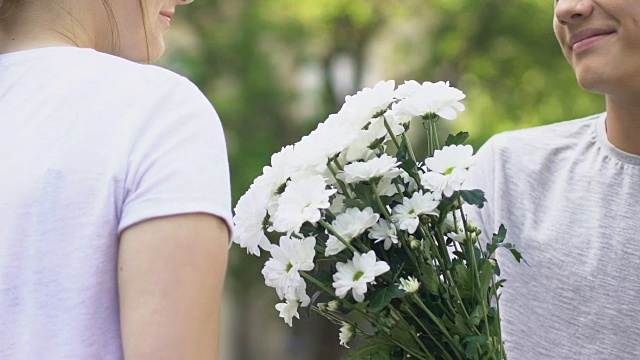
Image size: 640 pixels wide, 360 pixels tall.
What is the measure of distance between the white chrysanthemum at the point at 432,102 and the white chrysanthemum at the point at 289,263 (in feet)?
0.89

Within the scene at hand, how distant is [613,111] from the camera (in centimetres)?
236

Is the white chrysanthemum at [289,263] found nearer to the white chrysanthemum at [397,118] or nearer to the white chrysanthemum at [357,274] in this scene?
the white chrysanthemum at [357,274]

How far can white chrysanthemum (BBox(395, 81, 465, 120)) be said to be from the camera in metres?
1.62

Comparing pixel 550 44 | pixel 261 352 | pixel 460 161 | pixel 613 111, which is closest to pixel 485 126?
pixel 550 44

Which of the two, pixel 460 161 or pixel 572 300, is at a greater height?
pixel 460 161

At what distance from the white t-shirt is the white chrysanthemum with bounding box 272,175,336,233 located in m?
0.24

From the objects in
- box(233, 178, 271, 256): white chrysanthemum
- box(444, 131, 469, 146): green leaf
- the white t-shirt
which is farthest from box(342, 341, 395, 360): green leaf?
the white t-shirt

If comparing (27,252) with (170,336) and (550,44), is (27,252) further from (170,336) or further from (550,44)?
(550,44)

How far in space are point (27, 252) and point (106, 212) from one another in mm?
117

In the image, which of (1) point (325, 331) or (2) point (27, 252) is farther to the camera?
(1) point (325, 331)

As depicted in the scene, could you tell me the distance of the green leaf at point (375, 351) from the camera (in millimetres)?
1593

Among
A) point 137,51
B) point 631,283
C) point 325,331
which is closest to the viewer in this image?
point 137,51

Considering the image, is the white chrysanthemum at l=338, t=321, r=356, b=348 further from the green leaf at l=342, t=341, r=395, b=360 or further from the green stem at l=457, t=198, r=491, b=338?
the green stem at l=457, t=198, r=491, b=338

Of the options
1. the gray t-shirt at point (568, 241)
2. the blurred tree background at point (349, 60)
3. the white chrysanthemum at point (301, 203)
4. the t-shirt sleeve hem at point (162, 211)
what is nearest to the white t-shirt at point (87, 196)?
the t-shirt sleeve hem at point (162, 211)
